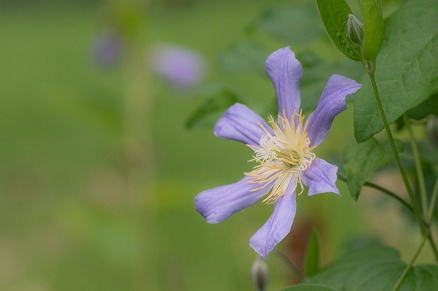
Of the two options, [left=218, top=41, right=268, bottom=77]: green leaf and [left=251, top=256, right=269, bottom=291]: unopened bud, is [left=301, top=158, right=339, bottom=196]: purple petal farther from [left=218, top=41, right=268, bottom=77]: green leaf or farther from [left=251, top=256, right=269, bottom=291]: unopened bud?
[left=218, top=41, right=268, bottom=77]: green leaf

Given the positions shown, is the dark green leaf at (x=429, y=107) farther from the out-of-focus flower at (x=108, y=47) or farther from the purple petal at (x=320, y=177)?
the out-of-focus flower at (x=108, y=47)

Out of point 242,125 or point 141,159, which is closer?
point 242,125

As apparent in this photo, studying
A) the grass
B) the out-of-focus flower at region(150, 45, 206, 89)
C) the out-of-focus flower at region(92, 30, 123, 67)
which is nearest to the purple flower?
the grass

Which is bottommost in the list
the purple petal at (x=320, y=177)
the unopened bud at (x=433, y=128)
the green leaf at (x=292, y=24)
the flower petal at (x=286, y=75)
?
the purple petal at (x=320, y=177)

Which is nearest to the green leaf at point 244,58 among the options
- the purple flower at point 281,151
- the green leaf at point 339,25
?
the purple flower at point 281,151

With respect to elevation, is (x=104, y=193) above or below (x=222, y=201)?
below

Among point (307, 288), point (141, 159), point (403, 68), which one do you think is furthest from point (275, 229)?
point (141, 159)

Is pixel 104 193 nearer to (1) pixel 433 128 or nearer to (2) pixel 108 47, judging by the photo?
(2) pixel 108 47
